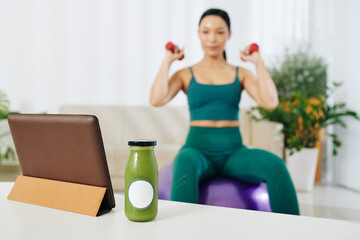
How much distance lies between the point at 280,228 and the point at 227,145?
829 millimetres

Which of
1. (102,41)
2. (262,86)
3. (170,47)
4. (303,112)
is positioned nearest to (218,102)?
(262,86)

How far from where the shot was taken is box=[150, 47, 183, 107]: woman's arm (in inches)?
58.4

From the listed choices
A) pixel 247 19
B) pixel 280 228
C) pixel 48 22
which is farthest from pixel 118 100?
pixel 280 228

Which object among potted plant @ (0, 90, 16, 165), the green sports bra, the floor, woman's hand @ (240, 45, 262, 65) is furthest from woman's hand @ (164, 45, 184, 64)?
potted plant @ (0, 90, 16, 165)

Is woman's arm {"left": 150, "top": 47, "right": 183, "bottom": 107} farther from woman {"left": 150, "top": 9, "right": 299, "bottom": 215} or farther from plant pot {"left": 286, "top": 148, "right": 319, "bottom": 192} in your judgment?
plant pot {"left": 286, "top": 148, "right": 319, "bottom": 192}

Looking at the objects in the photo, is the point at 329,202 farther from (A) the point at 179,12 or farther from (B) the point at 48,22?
(B) the point at 48,22

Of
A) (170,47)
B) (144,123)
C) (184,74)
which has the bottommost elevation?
(144,123)

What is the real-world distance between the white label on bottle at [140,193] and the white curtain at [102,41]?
10.1 ft

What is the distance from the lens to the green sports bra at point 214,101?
58.2 inches

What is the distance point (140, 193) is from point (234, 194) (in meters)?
0.76

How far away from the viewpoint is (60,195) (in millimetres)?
737

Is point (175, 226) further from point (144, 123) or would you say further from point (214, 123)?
point (144, 123)

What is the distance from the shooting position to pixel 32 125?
75 cm

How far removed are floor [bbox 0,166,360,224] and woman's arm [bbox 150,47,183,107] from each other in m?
1.32
